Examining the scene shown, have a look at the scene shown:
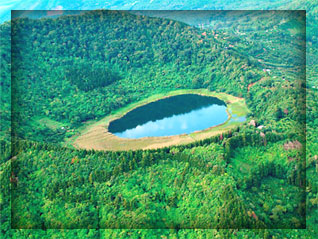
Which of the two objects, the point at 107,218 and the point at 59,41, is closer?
the point at 107,218

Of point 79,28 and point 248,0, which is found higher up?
point 248,0

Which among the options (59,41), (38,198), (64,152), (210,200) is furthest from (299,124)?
(59,41)

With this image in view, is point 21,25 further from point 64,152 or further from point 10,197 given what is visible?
point 10,197

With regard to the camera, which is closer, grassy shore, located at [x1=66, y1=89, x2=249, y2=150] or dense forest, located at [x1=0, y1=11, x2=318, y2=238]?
dense forest, located at [x1=0, y1=11, x2=318, y2=238]

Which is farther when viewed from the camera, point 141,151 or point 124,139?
point 124,139

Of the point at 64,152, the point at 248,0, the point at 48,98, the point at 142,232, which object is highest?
the point at 248,0

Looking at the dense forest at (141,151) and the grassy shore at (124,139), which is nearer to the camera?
the dense forest at (141,151)

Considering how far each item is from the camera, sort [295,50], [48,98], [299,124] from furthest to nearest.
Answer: [295,50] → [48,98] → [299,124]

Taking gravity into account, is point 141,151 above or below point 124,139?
above
